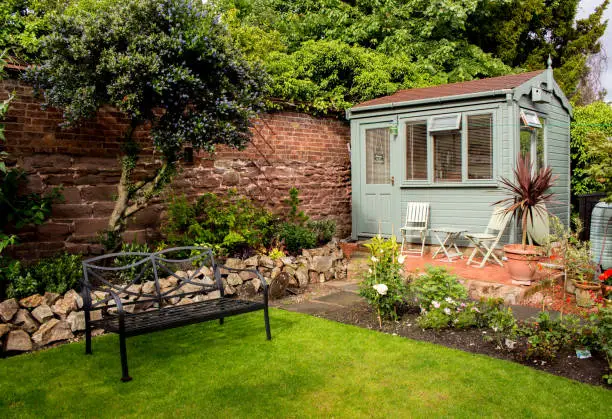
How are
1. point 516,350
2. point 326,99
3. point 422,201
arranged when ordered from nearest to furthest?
point 516,350 < point 422,201 < point 326,99

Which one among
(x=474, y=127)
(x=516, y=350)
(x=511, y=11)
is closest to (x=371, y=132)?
(x=474, y=127)

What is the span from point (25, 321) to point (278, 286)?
306cm

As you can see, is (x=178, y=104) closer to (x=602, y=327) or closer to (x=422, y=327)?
(x=422, y=327)

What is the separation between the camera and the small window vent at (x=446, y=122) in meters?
8.77

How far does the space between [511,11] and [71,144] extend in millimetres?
16096

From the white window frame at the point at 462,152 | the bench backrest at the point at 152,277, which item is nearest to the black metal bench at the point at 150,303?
the bench backrest at the point at 152,277

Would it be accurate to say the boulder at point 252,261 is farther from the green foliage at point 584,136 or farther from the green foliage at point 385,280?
the green foliage at point 584,136

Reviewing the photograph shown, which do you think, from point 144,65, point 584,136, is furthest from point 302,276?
point 584,136

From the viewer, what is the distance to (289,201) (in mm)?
9523

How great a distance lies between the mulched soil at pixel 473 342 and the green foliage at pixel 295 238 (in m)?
2.31

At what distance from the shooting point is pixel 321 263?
7.79 metres

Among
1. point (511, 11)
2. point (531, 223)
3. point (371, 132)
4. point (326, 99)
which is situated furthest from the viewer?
point (511, 11)

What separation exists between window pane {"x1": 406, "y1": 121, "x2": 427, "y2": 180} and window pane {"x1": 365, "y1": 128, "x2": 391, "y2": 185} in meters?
0.47

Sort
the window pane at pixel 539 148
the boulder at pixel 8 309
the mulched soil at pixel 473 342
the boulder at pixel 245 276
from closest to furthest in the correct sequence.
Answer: the mulched soil at pixel 473 342
the boulder at pixel 8 309
the boulder at pixel 245 276
the window pane at pixel 539 148
